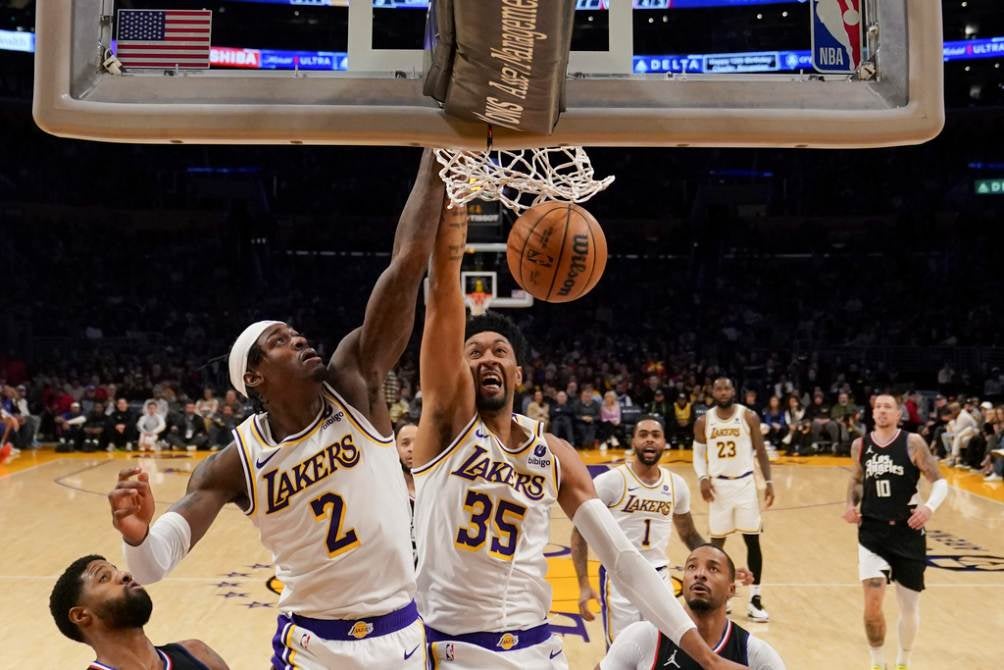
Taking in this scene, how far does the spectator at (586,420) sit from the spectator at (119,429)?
791 cm

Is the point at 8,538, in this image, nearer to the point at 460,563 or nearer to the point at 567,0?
the point at 460,563

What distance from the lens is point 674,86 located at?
9.45 ft

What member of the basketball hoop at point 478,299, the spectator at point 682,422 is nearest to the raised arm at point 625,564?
the basketball hoop at point 478,299

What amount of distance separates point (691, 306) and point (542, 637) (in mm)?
23509

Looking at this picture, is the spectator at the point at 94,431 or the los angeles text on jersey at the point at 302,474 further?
the spectator at the point at 94,431

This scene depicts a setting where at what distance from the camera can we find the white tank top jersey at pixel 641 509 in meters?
5.84

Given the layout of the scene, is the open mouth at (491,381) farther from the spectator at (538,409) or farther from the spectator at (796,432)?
the spectator at (796,432)

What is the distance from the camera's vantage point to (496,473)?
11.5ft

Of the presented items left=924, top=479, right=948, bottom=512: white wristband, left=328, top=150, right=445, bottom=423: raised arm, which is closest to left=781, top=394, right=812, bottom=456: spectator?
left=924, top=479, right=948, bottom=512: white wristband

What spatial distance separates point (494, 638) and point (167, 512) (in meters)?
1.17

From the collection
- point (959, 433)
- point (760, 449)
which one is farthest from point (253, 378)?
point (959, 433)

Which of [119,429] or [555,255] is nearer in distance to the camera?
[555,255]

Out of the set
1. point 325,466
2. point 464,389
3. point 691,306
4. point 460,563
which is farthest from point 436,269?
point 691,306

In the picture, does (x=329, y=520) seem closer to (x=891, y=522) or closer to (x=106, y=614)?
(x=106, y=614)
